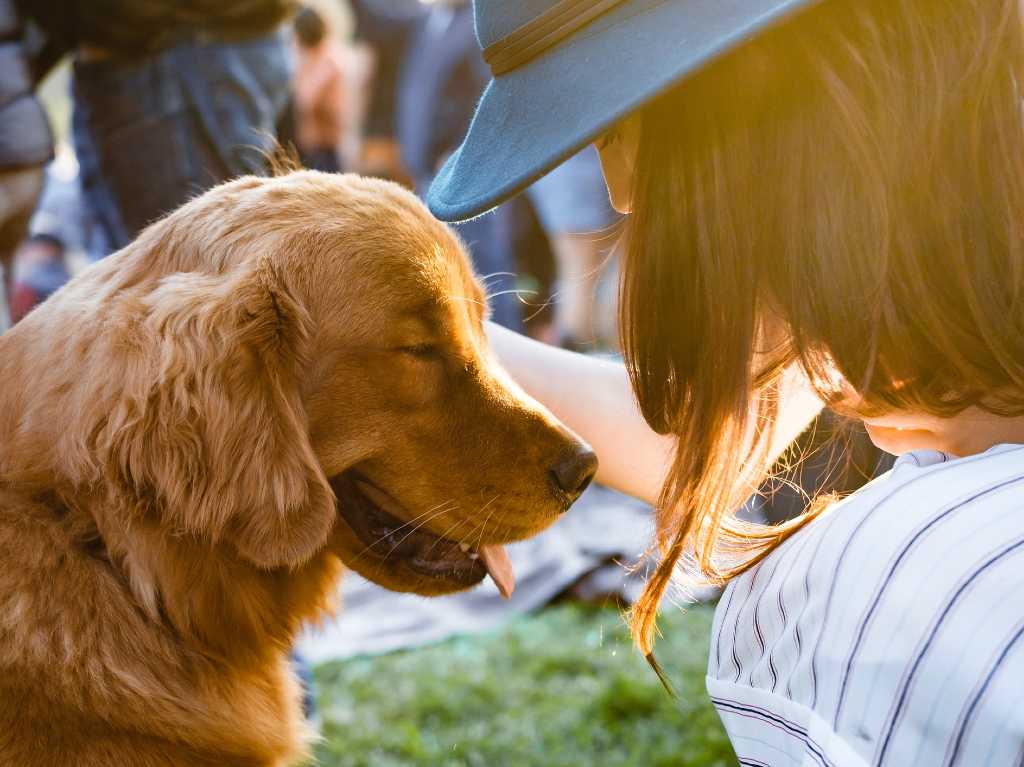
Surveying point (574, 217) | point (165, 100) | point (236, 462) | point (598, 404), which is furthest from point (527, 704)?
point (574, 217)

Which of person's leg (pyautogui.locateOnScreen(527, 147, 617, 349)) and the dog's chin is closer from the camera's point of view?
the dog's chin

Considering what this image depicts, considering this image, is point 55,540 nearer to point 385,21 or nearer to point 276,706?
point 276,706

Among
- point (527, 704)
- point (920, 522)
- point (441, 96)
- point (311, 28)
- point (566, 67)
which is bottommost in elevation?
point (527, 704)

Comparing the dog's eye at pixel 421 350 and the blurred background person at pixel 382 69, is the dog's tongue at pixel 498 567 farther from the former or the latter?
the blurred background person at pixel 382 69

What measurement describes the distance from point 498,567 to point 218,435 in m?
0.77

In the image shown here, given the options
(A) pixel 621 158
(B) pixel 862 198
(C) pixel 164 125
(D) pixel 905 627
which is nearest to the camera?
(D) pixel 905 627

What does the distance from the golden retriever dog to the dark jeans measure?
1567mm

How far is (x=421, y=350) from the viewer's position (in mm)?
2162

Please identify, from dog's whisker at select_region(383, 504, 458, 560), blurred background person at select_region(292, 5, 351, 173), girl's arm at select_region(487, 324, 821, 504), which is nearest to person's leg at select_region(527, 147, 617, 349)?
blurred background person at select_region(292, 5, 351, 173)

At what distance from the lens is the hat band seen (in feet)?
4.40

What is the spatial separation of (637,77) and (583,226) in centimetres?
644

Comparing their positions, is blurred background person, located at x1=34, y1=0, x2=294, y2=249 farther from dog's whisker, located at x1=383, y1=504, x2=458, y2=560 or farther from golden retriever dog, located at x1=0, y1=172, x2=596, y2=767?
dog's whisker, located at x1=383, y1=504, x2=458, y2=560

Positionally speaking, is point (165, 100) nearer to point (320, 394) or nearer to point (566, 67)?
point (320, 394)

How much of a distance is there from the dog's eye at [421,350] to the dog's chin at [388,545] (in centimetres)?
28
